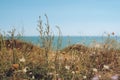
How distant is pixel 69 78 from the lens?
20.2 ft

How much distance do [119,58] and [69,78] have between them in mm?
1960

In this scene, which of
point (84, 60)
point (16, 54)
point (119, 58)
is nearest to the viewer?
point (16, 54)

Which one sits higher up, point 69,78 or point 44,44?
point 44,44

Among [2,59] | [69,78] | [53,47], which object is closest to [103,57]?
[53,47]

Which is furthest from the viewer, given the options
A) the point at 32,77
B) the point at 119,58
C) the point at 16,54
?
the point at 119,58

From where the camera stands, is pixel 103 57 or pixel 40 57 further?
pixel 103 57

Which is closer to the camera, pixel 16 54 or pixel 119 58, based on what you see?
pixel 16 54

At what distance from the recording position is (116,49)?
855cm

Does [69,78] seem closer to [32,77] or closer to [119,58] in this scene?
[32,77]

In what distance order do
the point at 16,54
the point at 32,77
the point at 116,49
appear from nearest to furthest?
the point at 32,77 → the point at 16,54 → the point at 116,49

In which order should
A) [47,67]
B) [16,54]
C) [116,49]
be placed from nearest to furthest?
1. [47,67]
2. [16,54]
3. [116,49]

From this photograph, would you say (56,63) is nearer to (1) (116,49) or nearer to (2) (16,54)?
(2) (16,54)

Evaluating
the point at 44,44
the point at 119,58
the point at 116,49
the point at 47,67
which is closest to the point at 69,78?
the point at 47,67

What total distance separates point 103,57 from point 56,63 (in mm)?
1713
